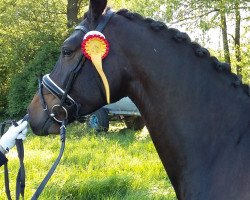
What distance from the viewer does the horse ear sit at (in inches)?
101

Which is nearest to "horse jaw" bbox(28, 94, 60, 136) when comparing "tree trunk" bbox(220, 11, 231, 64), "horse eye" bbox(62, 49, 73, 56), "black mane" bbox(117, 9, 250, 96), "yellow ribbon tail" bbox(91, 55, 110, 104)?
"horse eye" bbox(62, 49, 73, 56)

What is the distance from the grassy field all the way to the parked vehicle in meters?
3.66

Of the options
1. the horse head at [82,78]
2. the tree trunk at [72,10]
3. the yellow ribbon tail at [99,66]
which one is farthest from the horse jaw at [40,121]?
the tree trunk at [72,10]

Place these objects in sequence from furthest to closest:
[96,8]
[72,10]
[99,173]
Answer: [72,10] < [99,173] < [96,8]

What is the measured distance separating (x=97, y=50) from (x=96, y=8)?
0.26 m

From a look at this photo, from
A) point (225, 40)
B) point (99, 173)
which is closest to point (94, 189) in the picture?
point (99, 173)

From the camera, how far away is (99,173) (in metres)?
5.86

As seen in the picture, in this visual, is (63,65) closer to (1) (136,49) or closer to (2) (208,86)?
(1) (136,49)

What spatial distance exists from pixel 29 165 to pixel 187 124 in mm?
4418

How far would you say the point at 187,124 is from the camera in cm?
246

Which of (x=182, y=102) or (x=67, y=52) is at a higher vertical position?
(x=67, y=52)

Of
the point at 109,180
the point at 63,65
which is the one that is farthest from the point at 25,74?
the point at 63,65

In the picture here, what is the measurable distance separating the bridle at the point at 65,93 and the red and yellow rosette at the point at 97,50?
5cm

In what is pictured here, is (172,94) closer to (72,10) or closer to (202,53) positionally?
(202,53)
